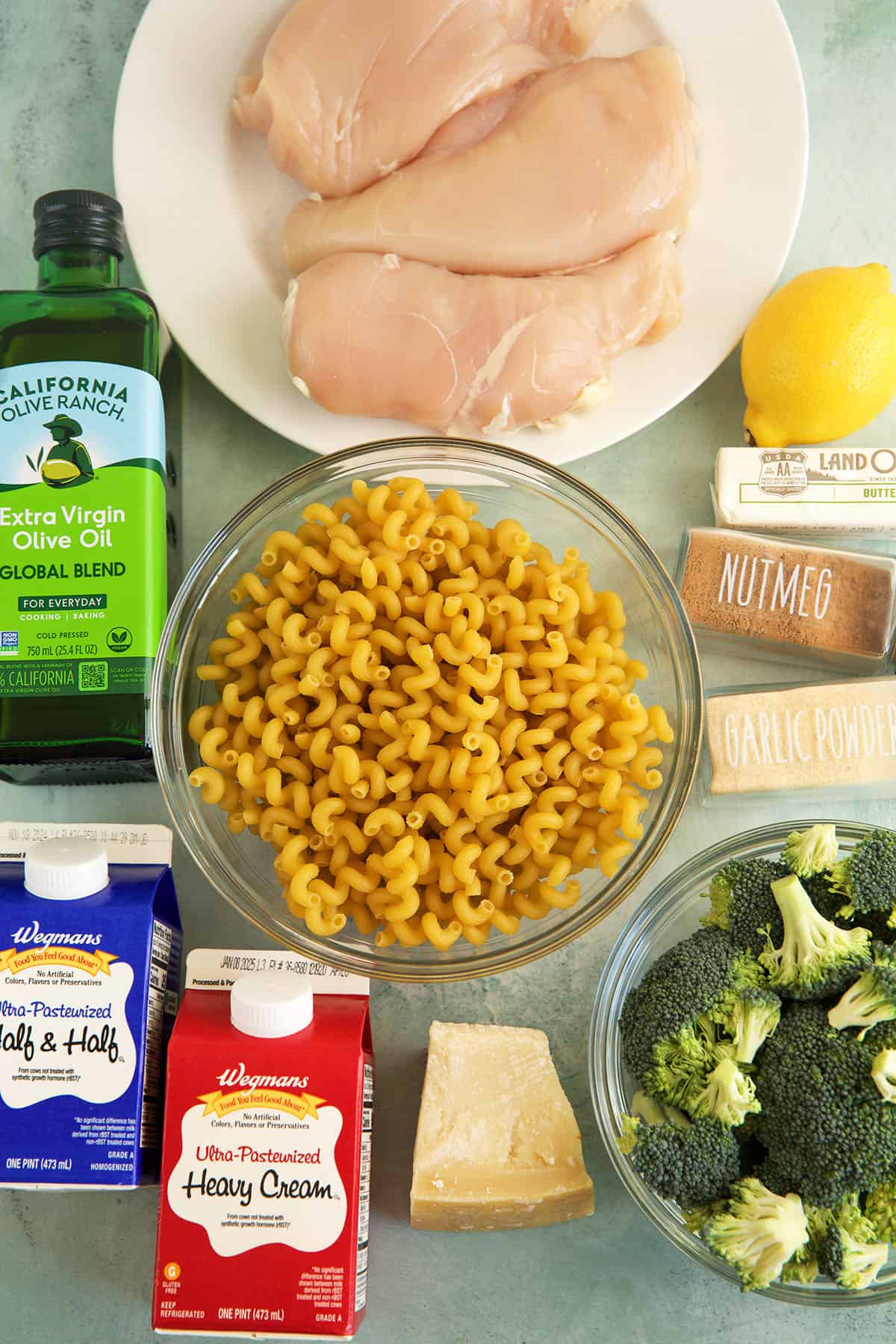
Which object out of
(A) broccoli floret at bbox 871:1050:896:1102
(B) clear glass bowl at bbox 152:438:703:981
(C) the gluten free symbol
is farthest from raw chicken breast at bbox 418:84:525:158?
(A) broccoli floret at bbox 871:1050:896:1102

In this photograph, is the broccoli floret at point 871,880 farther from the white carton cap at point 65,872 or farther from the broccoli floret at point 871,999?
the white carton cap at point 65,872

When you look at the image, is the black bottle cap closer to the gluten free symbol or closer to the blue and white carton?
the gluten free symbol

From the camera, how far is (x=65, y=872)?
106 cm

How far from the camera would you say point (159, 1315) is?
39.9 inches

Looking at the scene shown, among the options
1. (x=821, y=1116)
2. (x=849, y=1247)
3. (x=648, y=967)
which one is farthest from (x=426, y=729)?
(x=849, y=1247)

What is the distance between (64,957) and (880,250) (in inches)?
51.8

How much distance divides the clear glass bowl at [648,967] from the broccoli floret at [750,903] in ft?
0.24

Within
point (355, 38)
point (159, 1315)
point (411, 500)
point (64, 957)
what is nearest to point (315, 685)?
point (411, 500)

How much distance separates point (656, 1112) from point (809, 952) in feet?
0.78

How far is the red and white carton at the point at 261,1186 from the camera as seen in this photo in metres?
1.01

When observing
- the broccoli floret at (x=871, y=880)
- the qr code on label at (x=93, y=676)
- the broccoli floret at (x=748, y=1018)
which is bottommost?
the broccoli floret at (x=748, y=1018)

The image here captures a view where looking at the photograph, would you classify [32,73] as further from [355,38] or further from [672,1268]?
[672,1268]

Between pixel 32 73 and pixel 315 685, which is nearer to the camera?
pixel 315 685

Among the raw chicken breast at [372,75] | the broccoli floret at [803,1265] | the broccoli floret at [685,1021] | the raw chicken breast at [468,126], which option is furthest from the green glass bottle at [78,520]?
the broccoli floret at [803,1265]
